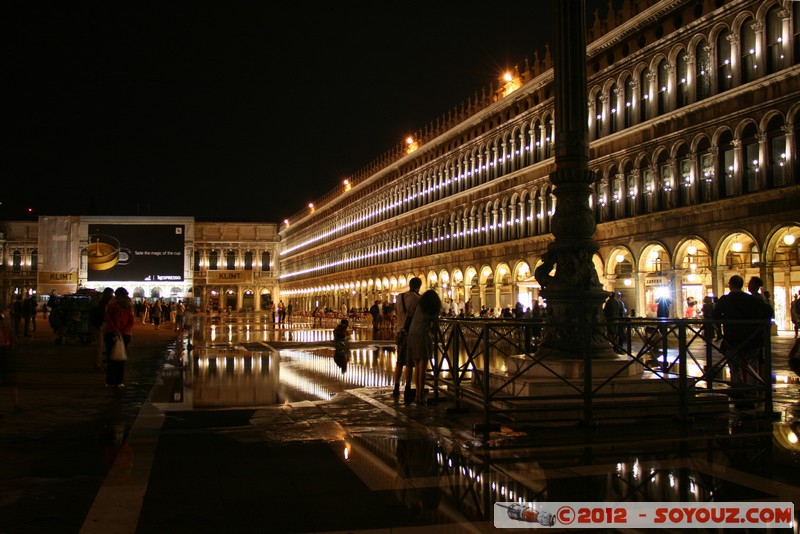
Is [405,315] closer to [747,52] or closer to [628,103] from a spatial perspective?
[747,52]

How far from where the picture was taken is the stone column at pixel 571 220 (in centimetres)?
920

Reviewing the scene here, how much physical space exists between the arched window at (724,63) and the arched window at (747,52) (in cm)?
64

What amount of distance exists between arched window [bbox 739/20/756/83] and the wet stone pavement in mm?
21374

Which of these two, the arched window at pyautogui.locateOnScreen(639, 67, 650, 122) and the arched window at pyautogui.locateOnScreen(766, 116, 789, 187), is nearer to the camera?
the arched window at pyautogui.locateOnScreen(766, 116, 789, 187)

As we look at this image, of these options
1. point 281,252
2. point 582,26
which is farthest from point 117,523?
point 281,252

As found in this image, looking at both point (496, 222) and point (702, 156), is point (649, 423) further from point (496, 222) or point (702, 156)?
point (496, 222)

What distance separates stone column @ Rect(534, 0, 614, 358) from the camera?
9.20 m

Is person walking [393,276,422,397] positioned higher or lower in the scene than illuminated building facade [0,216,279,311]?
lower

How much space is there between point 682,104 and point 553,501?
3091cm

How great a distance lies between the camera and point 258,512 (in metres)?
5.14

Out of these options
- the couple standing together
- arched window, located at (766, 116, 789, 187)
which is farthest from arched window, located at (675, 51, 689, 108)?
the couple standing together

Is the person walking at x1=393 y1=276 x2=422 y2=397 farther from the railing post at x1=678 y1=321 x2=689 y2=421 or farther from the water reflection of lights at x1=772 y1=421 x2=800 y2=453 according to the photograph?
the water reflection of lights at x1=772 y1=421 x2=800 y2=453

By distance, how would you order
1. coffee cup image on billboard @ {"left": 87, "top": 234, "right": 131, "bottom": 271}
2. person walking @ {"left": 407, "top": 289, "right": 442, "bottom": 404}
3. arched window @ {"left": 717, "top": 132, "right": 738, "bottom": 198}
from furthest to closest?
coffee cup image on billboard @ {"left": 87, "top": 234, "right": 131, "bottom": 271} < arched window @ {"left": 717, "top": 132, "right": 738, "bottom": 198} < person walking @ {"left": 407, "top": 289, "right": 442, "bottom": 404}

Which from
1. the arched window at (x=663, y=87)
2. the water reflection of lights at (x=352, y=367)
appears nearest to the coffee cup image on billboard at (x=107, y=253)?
the arched window at (x=663, y=87)
